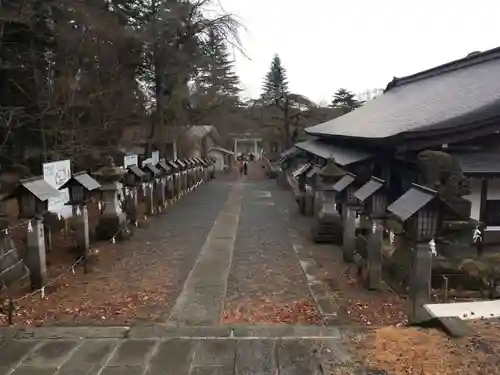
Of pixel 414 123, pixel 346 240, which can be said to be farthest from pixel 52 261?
pixel 414 123

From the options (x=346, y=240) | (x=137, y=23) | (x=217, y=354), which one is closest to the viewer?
(x=217, y=354)

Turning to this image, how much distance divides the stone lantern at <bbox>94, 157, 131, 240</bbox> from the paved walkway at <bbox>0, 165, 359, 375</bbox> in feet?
1.90

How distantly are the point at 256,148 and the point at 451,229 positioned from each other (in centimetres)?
5444

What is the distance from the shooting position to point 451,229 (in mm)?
6602

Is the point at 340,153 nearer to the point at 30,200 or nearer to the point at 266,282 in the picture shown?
the point at 266,282

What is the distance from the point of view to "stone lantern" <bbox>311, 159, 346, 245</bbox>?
1208cm

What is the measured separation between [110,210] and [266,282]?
6.01 m

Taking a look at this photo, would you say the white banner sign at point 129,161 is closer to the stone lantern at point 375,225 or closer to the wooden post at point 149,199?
the wooden post at point 149,199

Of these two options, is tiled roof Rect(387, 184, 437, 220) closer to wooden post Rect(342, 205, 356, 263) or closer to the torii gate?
wooden post Rect(342, 205, 356, 263)

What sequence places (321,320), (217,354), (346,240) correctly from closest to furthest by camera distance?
(217,354), (321,320), (346,240)

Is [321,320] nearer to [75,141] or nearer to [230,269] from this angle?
[230,269]

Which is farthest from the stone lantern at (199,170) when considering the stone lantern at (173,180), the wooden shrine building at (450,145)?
the wooden shrine building at (450,145)

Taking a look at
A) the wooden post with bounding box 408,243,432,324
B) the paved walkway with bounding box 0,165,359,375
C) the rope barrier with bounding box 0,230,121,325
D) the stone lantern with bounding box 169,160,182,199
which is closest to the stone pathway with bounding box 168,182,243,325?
the paved walkway with bounding box 0,165,359,375

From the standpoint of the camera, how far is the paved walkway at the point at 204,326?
460cm
